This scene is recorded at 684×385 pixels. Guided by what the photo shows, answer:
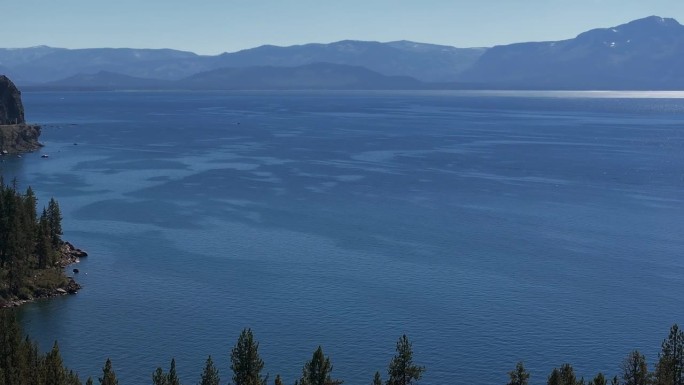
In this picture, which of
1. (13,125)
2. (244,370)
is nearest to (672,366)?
(244,370)

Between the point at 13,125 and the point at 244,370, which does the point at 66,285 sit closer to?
the point at 244,370

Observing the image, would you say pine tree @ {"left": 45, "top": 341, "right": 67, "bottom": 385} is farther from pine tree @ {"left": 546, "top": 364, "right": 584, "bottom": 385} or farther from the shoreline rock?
pine tree @ {"left": 546, "top": 364, "right": 584, "bottom": 385}

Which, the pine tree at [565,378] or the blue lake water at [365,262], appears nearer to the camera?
the pine tree at [565,378]

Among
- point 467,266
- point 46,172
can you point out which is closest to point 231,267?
point 467,266

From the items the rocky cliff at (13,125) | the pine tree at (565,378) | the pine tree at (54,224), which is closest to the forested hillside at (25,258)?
the pine tree at (54,224)

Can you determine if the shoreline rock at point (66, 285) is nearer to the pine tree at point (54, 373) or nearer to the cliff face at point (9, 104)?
the pine tree at point (54, 373)

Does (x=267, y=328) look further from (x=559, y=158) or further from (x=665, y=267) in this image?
(x=559, y=158)
